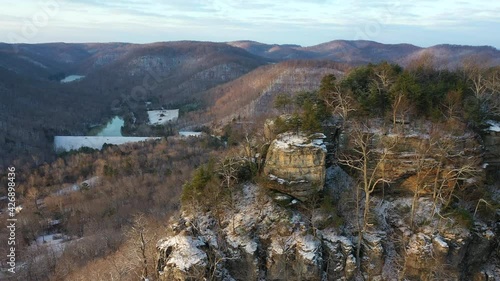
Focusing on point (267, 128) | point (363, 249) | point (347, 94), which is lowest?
point (363, 249)

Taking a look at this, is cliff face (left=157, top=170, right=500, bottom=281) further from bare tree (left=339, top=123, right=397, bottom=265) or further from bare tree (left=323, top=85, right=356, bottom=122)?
bare tree (left=323, top=85, right=356, bottom=122)

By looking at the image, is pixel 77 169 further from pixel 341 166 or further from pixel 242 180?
pixel 341 166

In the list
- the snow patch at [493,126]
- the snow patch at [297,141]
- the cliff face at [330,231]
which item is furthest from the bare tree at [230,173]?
the snow patch at [493,126]

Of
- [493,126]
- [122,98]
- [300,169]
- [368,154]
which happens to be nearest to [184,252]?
[300,169]

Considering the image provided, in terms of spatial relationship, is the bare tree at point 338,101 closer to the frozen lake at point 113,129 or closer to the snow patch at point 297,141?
the snow patch at point 297,141

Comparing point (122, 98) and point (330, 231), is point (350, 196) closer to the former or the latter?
point (330, 231)

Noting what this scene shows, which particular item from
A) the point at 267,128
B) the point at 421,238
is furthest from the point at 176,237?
the point at 421,238

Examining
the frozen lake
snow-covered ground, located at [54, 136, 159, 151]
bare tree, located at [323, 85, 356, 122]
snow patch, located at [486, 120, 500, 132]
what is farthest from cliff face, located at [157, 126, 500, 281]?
the frozen lake
